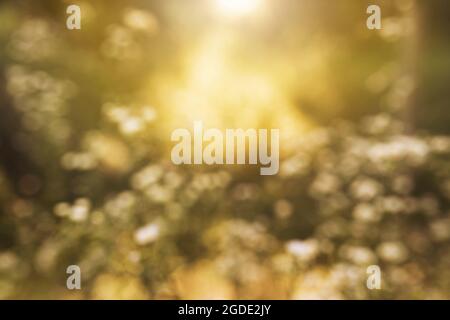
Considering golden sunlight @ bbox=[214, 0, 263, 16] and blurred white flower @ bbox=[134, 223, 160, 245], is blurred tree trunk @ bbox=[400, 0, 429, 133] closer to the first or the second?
golden sunlight @ bbox=[214, 0, 263, 16]

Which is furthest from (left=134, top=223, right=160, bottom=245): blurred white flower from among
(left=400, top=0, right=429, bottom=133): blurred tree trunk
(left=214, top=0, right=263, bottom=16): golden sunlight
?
(left=400, top=0, right=429, bottom=133): blurred tree trunk

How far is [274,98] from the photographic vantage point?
9.68 feet

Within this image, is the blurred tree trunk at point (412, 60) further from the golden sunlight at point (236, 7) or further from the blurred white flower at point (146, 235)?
the blurred white flower at point (146, 235)

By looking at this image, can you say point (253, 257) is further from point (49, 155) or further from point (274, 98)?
point (49, 155)

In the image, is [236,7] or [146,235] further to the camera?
[236,7]

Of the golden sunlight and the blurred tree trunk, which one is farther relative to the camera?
the blurred tree trunk

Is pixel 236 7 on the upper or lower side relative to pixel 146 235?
upper

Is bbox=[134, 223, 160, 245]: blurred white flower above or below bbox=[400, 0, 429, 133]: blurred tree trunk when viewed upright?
below

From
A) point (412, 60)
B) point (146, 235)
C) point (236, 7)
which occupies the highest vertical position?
point (236, 7)

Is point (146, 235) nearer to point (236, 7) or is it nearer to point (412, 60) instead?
point (236, 7)

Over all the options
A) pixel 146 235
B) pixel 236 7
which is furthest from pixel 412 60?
pixel 146 235

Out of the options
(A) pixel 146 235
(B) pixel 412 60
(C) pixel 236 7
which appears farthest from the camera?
(B) pixel 412 60

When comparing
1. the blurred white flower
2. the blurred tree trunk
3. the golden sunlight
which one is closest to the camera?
the blurred white flower
